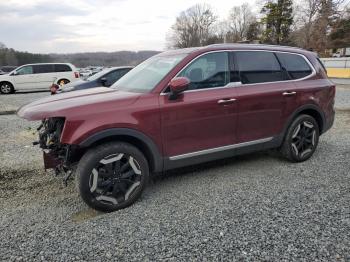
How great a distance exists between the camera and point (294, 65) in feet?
15.2

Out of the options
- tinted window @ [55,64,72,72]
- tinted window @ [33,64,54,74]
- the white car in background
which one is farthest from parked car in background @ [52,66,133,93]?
tinted window @ [33,64,54,74]

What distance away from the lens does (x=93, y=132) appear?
3.12 metres

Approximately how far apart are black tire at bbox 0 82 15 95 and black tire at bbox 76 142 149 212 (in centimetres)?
1737

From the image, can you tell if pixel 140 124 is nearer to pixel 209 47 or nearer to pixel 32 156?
pixel 209 47

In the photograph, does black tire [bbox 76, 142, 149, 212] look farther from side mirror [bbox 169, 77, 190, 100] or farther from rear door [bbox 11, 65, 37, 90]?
rear door [bbox 11, 65, 37, 90]

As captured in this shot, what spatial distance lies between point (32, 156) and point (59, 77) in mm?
13505

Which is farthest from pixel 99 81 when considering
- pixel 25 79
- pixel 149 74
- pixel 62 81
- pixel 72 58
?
pixel 72 58

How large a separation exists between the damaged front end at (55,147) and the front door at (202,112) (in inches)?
43.2

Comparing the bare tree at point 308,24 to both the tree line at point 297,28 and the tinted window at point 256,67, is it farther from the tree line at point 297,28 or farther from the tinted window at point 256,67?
the tinted window at point 256,67

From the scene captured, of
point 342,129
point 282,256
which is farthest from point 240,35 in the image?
point 282,256

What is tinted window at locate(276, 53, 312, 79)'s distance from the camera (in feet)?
14.9

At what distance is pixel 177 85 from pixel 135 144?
830 mm

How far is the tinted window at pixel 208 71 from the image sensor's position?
3747 mm

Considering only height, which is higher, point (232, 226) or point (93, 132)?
point (93, 132)
